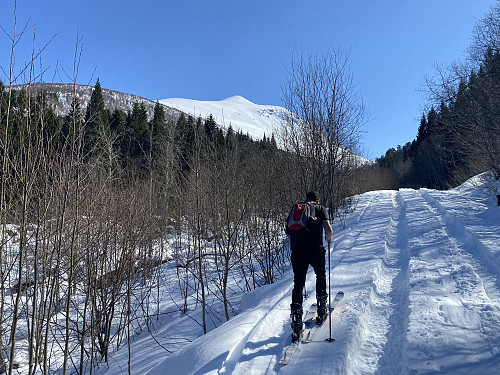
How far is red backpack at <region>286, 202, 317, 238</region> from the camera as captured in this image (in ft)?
12.5

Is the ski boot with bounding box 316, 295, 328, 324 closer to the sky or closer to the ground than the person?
closer to the ground

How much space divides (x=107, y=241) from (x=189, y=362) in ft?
10.8

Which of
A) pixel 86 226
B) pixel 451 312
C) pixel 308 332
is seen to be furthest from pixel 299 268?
pixel 86 226

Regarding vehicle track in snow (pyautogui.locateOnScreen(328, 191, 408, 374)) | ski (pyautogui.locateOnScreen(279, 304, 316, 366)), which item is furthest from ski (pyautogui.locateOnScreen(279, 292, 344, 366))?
vehicle track in snow (pyautogui.locateOnScreen(328, 191, 408, 374))

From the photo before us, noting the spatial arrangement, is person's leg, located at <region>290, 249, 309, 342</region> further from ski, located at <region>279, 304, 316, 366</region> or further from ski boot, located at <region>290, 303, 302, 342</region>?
ski, located at <region>279, 304, 316, 366</region>

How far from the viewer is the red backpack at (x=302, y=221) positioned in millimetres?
3795

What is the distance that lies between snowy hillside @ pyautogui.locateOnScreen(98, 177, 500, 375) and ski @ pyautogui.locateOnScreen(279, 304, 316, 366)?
7cm

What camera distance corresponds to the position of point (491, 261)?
18.8ft

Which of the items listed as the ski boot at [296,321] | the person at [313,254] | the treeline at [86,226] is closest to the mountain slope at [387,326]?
the ski boot at [296,321]

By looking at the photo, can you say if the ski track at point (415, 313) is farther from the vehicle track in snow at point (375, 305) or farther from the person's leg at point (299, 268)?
the person's leg at point (299, 268)

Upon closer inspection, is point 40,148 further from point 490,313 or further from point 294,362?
point 490,313

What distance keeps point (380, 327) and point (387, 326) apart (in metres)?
0.09

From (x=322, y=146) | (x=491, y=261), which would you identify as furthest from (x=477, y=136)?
(x=491, y=261)

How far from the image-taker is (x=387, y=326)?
3.76 metres
